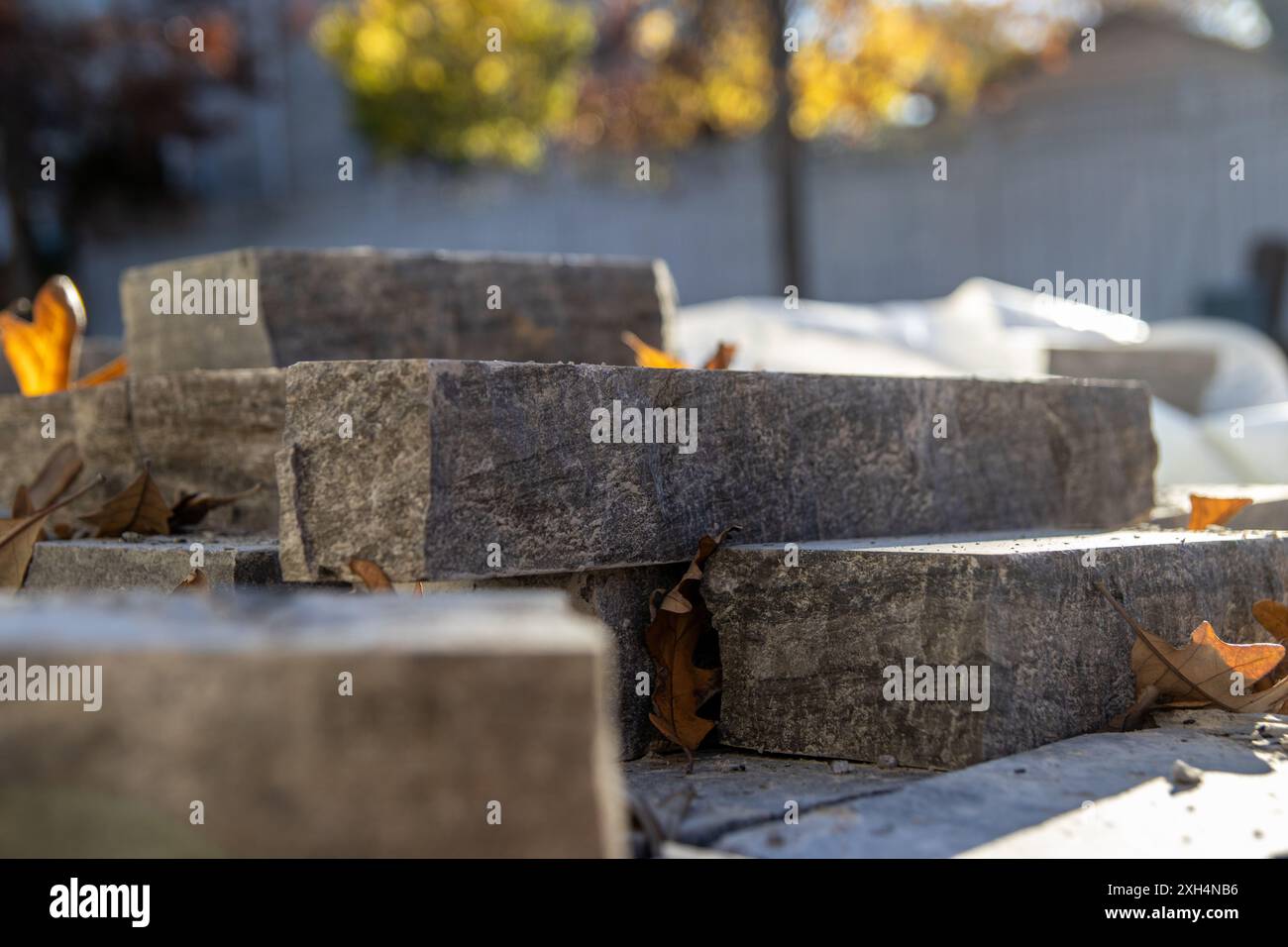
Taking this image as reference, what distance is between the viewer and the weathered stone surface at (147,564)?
2.45 m

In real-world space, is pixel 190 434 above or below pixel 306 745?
above

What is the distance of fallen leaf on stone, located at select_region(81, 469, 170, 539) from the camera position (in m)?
2.94

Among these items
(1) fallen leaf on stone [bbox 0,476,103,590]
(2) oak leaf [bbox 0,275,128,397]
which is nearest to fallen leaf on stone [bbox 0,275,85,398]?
(2) oak leaf [bbox 0,275,128,397]

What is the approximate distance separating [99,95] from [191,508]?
2118cm

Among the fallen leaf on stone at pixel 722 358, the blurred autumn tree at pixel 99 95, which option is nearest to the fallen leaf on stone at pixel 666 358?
the fallen leaf on stone at pixel 722 358

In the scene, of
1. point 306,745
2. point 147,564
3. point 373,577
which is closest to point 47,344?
point 147,564

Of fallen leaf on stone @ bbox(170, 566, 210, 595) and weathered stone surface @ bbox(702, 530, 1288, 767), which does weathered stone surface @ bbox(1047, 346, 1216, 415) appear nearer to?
weathered stone surface @ bbox(702, 530, 1288, 767)

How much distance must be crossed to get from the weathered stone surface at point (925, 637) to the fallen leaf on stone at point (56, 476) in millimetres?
1472

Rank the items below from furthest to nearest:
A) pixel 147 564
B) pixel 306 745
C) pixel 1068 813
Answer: pixel 147 564 < pixel 1068 813 < pixel 306 745

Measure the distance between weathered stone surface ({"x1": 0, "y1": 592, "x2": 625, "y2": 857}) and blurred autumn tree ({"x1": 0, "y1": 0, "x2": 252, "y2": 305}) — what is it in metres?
20.5

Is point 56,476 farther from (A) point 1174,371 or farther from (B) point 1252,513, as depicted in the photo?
(A) point 1174,371

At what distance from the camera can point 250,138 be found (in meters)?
25.9

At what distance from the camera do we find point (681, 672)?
2.50 metres

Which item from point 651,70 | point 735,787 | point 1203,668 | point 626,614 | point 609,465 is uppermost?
point 651,70
